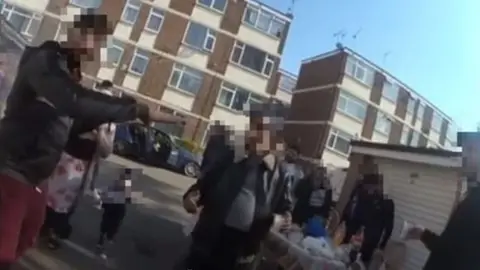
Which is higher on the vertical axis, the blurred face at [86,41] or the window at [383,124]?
the window at [383,124]

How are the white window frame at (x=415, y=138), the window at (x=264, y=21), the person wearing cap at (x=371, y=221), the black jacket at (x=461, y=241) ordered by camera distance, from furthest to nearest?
the white window frame at (x=415, y=138) < the person wearing cap at (x=371, y=221) < the window at (x=264, y=21) < the black jacket at (x=461, y=241)

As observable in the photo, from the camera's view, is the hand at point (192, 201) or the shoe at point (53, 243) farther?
the shoe at point (53, 243)

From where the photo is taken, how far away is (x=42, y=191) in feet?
3.06

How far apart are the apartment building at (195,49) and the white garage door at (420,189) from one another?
2.33 m

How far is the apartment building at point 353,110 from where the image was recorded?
2.50 metres

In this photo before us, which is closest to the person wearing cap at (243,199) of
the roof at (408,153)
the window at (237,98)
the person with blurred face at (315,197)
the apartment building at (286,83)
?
the window at (237,98)

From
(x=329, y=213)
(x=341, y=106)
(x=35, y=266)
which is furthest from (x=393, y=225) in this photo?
(x=35, y=266)

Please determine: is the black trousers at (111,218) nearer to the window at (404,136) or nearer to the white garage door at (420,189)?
the white garage door at (420,189)

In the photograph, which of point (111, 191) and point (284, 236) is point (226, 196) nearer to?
point (284, 236)

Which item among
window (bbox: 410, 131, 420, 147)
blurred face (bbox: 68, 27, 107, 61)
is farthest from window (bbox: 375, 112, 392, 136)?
blurred face (bbox: 68, 27, 107, 61)

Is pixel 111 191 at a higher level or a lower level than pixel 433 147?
lower

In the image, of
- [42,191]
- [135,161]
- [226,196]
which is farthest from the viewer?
[135,161]

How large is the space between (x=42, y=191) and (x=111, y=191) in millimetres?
1073

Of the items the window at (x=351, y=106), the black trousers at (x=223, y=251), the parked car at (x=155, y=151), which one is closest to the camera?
the black trousers at (x=223, y=251)
